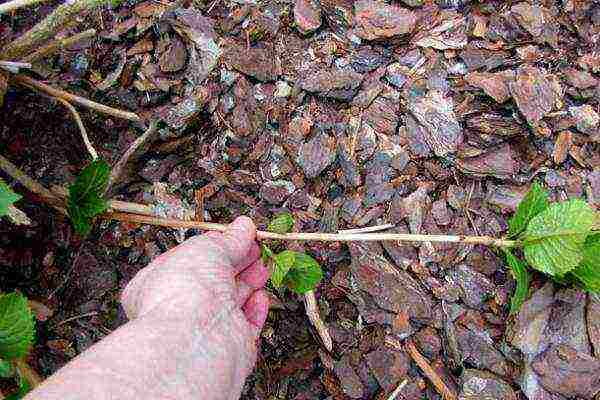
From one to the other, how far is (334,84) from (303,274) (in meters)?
0.52

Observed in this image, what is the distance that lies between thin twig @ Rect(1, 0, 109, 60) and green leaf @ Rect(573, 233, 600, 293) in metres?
1.00

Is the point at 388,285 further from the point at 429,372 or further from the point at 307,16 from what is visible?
the point at 307,16

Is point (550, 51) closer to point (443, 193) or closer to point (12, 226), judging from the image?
point (443, 193)

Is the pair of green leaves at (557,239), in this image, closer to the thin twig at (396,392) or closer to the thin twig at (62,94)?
the thin twig at (396,392)

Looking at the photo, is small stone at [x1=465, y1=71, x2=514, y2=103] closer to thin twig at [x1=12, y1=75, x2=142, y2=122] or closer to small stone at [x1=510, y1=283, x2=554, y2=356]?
small stone at [x1=510, y1=283, x2=554, y2=356]

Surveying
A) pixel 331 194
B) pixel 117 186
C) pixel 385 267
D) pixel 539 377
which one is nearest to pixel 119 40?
pixel 117 186

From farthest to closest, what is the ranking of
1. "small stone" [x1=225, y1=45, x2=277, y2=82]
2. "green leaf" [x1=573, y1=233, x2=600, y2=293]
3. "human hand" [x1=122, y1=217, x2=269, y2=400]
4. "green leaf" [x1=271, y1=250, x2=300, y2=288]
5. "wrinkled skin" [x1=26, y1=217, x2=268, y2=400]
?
"small stone" [x1=225, y1=45, x2=277, y2=82], "green leaf" [x1=573, y1=233, x2=600, y2=293], "green leaf" [x1=271, y1=250, x2=300, y2=288], "human hand" [x1=122, y1=217, x2=269, y2=400], "wrinkled skin" [x1=26, y1=217, x2=268, y2=400]

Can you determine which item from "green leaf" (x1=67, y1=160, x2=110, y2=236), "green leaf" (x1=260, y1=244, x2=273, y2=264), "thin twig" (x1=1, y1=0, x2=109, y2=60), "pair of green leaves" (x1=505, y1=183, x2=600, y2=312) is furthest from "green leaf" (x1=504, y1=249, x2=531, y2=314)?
"thin twig" (x1=1, y1=0, x2=109, y2=60)

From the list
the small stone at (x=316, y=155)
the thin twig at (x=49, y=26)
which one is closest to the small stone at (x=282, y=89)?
the small stone at (x=316, y=155)

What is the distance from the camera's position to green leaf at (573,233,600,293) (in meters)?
1.26

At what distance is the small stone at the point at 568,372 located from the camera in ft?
4.51

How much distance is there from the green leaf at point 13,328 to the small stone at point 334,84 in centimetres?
77

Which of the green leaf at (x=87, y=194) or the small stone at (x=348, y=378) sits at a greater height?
the green leaf at (x=87, y=194)

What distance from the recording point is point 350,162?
1527 millimetres
